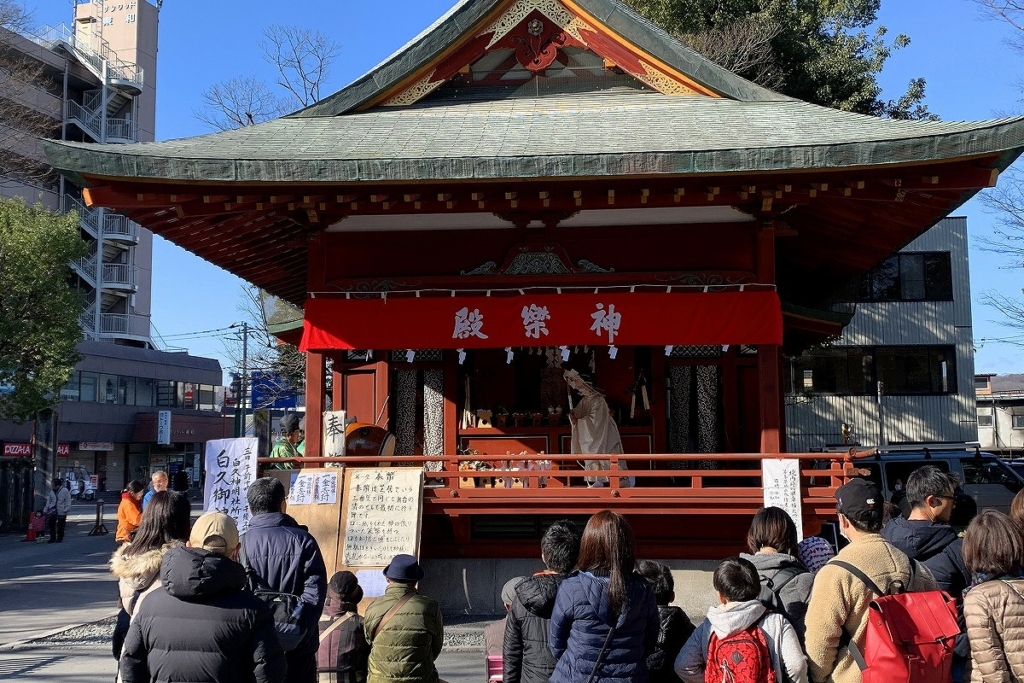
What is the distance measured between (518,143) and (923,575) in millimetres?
6932

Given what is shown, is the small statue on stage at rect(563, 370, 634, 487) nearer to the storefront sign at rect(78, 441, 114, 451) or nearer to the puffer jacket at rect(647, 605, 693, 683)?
the puffer jacket at rect(647, 605, 693, 683)

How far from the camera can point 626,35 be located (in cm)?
1128

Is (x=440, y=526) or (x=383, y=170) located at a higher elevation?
(x=383, y=170)

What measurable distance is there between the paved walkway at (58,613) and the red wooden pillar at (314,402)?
2.93m

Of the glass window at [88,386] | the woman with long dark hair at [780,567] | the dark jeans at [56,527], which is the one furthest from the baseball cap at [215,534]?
the glass window at [88,386]

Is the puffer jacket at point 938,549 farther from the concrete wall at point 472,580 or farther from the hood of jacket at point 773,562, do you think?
the concrete wall at point 472,580

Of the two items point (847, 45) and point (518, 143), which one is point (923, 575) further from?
point (847, 45)

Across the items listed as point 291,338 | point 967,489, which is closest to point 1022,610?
point 967,489

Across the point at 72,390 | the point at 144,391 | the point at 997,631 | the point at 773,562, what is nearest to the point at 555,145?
the point at 773,562

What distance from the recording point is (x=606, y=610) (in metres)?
3.93

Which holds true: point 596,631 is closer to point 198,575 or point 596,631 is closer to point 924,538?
point 198,575

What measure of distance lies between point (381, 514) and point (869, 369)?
75.1 feet

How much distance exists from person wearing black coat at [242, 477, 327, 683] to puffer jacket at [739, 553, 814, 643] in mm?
2158

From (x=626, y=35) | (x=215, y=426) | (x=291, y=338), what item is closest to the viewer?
(x=626, y=35)
